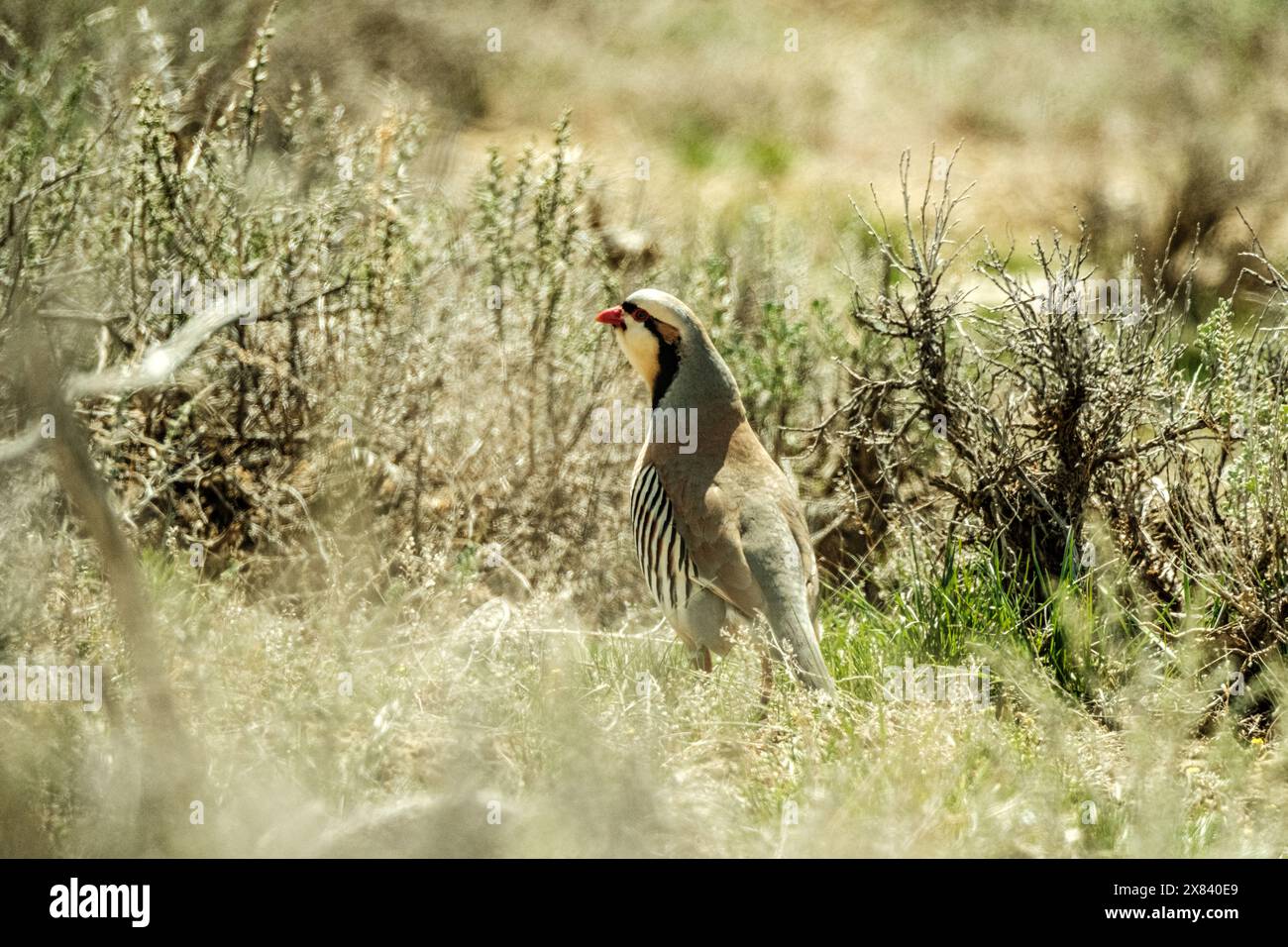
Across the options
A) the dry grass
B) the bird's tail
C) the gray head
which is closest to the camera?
the dry grass

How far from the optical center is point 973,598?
195 inches

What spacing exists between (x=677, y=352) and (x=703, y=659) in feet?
3.66

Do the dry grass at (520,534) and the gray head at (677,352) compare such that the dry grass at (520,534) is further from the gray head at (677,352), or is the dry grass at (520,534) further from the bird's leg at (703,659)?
the gray head at (677,352)

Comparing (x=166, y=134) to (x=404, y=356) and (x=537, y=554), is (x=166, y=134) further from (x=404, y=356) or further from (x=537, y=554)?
(x=537, y=554)

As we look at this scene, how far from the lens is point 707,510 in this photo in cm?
493

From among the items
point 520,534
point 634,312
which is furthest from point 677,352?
point 520,534

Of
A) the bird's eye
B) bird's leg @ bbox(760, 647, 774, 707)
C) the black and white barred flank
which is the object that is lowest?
bird's leg @ bbox(760, 647, 774, 707)

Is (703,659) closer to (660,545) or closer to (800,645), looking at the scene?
(660,545)

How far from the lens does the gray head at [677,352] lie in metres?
5.22

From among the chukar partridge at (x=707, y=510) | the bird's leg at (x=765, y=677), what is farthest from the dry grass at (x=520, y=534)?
the chukar partridge at (x=707, y=510)

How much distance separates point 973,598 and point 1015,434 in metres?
0.66

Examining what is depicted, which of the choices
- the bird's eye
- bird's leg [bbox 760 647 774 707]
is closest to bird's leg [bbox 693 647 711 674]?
bird's leg [bbox 760 647 774 707]

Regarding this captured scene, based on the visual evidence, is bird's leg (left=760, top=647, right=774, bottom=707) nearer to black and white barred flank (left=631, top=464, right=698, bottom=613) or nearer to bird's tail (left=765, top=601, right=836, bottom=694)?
bird's tail (left=765, top=601, right=836, bottom=694)

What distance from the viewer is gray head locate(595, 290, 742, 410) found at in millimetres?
5223
